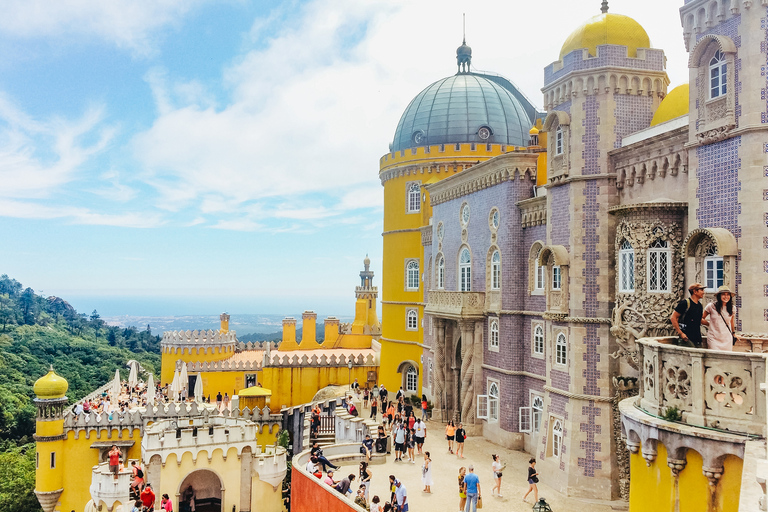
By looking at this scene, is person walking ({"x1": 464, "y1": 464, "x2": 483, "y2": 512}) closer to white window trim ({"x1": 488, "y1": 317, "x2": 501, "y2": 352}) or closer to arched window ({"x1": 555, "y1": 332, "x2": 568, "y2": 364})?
arched window ({"x1": 555, "y1": 332, "x2": 568, "y2": 364})

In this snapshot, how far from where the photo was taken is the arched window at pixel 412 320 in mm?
33406

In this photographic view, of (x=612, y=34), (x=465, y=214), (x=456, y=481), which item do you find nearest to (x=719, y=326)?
(x=456, y=481)

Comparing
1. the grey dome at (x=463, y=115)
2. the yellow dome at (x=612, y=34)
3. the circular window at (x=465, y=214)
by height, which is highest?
the grey dome at (x=463, y=115)

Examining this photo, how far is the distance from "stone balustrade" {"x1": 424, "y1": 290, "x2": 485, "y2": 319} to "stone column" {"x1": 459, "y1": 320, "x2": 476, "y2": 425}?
418mm

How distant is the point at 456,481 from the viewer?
18.9 meters

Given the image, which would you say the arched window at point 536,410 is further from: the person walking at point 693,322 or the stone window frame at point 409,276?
the stone window frame at point 409,276

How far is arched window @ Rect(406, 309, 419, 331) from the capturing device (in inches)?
1315

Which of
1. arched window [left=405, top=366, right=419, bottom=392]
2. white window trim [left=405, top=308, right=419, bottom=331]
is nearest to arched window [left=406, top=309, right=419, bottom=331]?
white window trim [left=405, top=308, right=419, bottom=331]

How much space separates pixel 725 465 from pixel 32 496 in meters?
38.3

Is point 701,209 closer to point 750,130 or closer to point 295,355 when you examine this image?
point 750,130

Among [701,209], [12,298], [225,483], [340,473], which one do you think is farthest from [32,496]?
[12,298]

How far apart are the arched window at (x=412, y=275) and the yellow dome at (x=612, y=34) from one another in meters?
16.8

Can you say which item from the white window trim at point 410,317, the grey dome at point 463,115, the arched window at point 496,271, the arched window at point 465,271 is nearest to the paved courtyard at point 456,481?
the arched window at point 496,271

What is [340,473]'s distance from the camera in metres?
20.0
